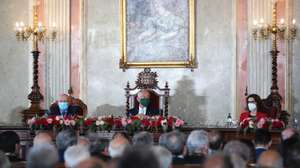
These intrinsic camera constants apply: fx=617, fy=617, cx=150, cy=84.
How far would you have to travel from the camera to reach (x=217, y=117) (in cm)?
1285

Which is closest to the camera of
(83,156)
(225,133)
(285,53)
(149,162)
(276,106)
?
(149,162)

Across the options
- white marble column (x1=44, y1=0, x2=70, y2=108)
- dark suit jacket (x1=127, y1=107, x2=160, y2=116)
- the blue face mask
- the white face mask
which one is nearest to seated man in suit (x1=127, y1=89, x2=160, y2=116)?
dark suit jacket (x1=127, y1=107, x2=160, y2=116)

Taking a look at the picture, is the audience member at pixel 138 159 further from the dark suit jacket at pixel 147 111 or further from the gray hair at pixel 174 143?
the dark suit jacket at pixel 147 111

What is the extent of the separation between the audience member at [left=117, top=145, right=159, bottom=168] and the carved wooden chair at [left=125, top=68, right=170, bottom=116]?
9.01 meters

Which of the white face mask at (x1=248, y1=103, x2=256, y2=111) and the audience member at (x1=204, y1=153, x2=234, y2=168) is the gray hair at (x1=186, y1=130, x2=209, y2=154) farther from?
the white face mask at (x1=248, y1=103, x2=256, y2=111)

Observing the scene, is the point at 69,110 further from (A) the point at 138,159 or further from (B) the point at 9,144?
(A) the point at 138,159

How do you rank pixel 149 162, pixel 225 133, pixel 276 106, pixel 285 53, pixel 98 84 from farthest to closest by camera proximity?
pixel 98 84 → pixel 285 53 → pixel 276 106 → pixel 225 133 → pixel 149 162

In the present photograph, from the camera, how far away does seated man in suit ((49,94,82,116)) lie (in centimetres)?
1073

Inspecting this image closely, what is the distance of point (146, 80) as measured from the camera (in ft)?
41.9

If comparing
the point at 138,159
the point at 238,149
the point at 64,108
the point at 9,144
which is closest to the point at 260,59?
the point at 64,108

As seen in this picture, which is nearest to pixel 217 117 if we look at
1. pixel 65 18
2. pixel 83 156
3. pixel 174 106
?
pixel 174 106

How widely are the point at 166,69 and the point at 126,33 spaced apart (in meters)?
1.17

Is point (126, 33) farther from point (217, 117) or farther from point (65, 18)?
point (217, 117)

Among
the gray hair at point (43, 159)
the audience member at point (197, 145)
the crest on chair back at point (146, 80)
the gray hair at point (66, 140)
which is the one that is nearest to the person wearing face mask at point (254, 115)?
the crest on chair back at point (146, 80)
